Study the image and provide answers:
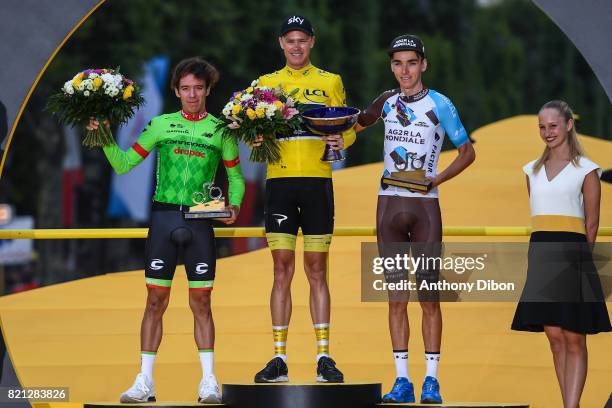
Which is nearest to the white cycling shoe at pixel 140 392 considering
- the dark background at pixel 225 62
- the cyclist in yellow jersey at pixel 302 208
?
the cyclist in yellow jersey at pixel 302 208

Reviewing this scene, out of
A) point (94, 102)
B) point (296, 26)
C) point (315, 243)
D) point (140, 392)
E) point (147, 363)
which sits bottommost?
point (140, 392)

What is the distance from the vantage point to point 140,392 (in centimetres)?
1077

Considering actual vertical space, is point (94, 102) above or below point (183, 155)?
above

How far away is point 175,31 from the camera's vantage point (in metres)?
39.1

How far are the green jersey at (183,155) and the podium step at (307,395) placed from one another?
4.54ft

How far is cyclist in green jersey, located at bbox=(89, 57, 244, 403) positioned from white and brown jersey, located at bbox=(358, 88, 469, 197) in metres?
1.14

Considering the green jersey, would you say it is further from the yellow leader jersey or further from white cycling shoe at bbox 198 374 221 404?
white cycling shoe at bbox 198 374 221 404

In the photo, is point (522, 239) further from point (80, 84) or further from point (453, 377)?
point (80, 84)

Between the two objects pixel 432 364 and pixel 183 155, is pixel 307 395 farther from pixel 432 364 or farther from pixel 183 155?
pixel 183 155

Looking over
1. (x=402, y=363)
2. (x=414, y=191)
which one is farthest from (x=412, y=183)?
(x=402, y=363)

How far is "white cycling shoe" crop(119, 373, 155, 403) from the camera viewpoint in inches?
423

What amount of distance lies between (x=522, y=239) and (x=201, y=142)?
3.97 m

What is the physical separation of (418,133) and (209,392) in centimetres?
236

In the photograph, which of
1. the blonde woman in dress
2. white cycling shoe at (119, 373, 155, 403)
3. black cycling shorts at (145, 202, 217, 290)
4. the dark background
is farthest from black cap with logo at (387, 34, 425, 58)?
the dark background
